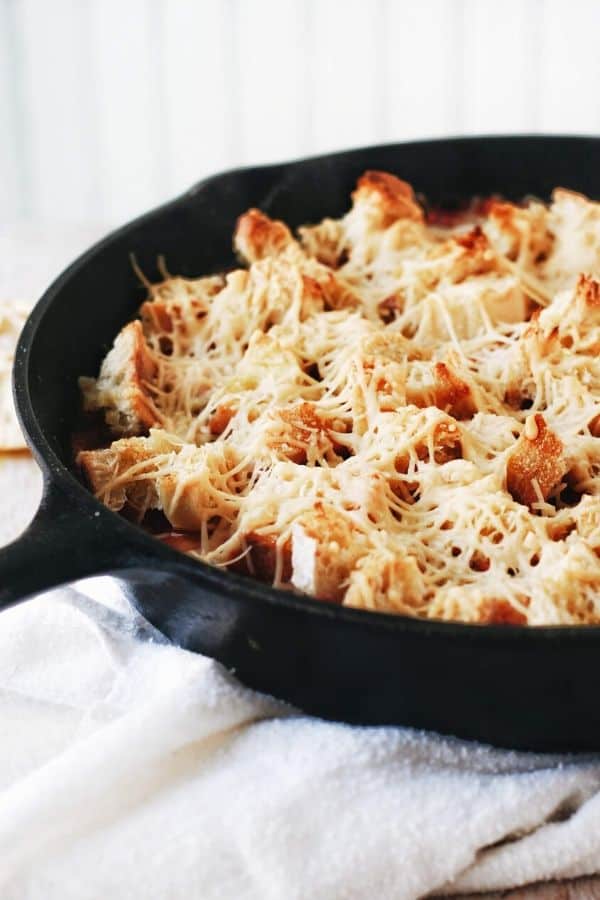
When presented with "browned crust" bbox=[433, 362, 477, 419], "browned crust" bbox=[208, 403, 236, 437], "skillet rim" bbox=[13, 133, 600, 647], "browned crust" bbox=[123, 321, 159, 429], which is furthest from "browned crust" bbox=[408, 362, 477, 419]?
"skillet rim" bbox=[13, 133, 600, 647]

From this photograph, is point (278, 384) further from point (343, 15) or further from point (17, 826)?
point (343, 15)

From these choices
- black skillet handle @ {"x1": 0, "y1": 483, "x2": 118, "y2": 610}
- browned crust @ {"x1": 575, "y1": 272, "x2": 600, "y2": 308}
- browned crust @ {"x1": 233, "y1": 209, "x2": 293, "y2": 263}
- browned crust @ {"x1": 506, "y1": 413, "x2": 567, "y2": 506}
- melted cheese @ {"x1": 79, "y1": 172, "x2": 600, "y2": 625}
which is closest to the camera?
black skillet handle @ {"x1": 0, "y1": 483, "x2": 118, "y2": 610}

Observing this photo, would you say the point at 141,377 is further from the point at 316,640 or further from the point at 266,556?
the point at 316,640

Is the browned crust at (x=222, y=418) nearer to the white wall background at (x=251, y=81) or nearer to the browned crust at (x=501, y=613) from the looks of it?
the browned crust at (x=501, y=613)

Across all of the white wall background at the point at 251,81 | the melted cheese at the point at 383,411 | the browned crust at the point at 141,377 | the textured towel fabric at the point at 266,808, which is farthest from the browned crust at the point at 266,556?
the white wall background at the point at 251,81

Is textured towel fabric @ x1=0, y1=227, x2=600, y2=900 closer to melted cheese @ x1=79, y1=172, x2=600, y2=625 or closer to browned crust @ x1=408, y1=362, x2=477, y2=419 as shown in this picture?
melted cheese @ x1=79, y1=172, x2=600, y2=625

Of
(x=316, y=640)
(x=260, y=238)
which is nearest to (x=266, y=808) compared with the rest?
(x=316, y=640)
